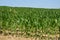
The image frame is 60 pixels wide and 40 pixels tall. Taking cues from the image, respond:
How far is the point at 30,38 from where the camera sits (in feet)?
29.7

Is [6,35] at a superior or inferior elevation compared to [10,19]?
inferior

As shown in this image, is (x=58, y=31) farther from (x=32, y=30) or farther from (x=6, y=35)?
(x=6, y=35)

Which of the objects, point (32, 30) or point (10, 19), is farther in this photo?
point (10, 19)

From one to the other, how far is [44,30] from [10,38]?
1.59m

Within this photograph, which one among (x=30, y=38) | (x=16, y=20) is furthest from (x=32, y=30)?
(x=16, y=20)

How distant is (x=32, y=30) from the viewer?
365 inches

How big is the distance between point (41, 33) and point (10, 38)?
1446 mm

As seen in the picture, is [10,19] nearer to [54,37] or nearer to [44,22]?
[44,22]

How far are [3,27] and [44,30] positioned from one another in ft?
6.25

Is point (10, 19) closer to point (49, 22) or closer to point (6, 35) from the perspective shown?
point (6, 35)

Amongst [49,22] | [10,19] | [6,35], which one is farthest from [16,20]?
[49,22]

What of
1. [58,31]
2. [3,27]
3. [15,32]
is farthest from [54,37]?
[3,27]

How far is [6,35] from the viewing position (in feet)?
30.5

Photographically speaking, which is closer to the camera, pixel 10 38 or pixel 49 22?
pixel 10 38
